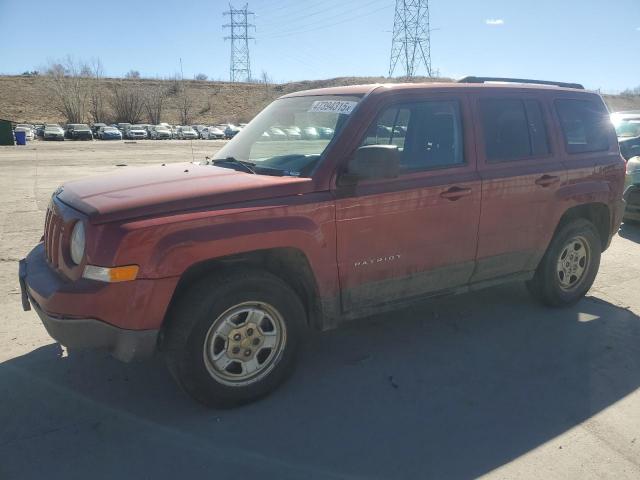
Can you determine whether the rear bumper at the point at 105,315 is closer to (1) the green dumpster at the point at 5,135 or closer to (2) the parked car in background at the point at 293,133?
(2) the parked car in background at the point at 293,133

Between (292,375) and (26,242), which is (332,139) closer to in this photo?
(292,375)

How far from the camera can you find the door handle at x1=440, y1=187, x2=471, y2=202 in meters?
3.77

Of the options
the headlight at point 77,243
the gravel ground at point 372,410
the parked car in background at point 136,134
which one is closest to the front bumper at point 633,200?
the gravel ground at point 372,410

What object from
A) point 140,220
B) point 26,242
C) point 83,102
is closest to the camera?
point 140,220

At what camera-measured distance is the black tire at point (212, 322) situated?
9.64 ft

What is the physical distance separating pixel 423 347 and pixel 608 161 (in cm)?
261

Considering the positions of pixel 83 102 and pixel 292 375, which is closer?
pixel 292 375

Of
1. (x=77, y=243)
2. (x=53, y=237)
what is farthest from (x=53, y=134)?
(x=77, y=243)

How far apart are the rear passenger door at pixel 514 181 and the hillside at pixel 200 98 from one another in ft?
193

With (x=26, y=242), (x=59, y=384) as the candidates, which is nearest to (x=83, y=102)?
(x=26, y=242)

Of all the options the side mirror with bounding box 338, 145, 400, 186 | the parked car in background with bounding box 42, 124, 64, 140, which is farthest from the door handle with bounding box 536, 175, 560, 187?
the parked car in background with bounding box 42, 124, 64, 140

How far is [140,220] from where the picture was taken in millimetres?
2771

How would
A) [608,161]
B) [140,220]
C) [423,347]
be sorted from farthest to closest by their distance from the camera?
[608,161], [423,347], [140,220]

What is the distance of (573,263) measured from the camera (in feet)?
16.0
